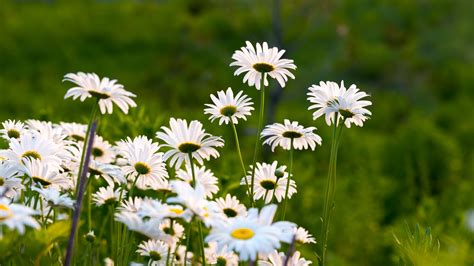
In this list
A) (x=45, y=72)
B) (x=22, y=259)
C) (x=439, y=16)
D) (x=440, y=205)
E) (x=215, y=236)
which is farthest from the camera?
(x=439, y=16)

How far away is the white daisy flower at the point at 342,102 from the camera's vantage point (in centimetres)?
111

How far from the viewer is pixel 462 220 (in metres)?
3.41

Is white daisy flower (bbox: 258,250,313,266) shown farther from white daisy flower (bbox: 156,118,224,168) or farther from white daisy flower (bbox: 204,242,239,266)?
white daisy flower (bbox: 156,118,224,168)

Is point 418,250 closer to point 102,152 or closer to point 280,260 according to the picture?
point 280,260

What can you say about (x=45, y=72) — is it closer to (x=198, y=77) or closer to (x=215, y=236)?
(x=198, y=77)

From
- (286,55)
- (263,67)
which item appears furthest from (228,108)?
(286,55)

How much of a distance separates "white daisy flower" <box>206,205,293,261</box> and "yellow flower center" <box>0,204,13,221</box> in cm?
22

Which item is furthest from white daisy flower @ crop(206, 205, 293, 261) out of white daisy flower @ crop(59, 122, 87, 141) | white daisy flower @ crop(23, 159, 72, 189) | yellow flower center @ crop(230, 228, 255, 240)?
white daisy flower @ crop(59, 122, 87, 141)

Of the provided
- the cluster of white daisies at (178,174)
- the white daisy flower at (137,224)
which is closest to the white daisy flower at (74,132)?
the cluster of white daisies at (178,174)

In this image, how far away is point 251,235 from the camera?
749 mm

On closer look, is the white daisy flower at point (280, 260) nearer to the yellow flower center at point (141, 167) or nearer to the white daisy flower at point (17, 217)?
the yellow flower center at point (141, 167)

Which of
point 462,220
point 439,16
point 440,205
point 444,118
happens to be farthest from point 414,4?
point 462,220

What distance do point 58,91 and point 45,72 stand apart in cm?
111

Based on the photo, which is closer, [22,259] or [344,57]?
[22,259]
